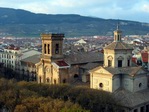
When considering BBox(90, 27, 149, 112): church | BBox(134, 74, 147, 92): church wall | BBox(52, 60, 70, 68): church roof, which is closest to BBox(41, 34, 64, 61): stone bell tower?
BBox(52, 60, 70, 68): church roof

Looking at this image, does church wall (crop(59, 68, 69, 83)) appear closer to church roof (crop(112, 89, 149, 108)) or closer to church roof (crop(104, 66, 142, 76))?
church roof (crop(104, 66, 142, 76))

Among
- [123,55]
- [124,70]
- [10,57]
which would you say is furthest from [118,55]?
[10,57]

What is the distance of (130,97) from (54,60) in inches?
688

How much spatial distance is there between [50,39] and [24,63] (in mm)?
29062

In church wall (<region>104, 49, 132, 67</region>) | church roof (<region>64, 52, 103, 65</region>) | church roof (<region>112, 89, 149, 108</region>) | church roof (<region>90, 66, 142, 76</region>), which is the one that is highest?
church wall (<region>104, 49, 132, 67</region>)

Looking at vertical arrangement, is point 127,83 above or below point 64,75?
below

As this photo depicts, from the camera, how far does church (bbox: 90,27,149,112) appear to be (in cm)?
5169

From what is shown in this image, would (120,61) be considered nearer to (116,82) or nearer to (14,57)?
(116,82)

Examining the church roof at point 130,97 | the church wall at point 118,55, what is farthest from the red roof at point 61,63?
the church roof at point 130,97

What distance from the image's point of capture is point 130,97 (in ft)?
168

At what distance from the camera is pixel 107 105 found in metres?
47.8

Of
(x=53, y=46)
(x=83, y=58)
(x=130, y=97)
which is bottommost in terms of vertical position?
(x=130, y=97)

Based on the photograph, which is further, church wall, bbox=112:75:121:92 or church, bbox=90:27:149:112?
church wall, bbox=112:75:121:92

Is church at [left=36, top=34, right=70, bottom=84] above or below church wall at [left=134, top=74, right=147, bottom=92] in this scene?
above
